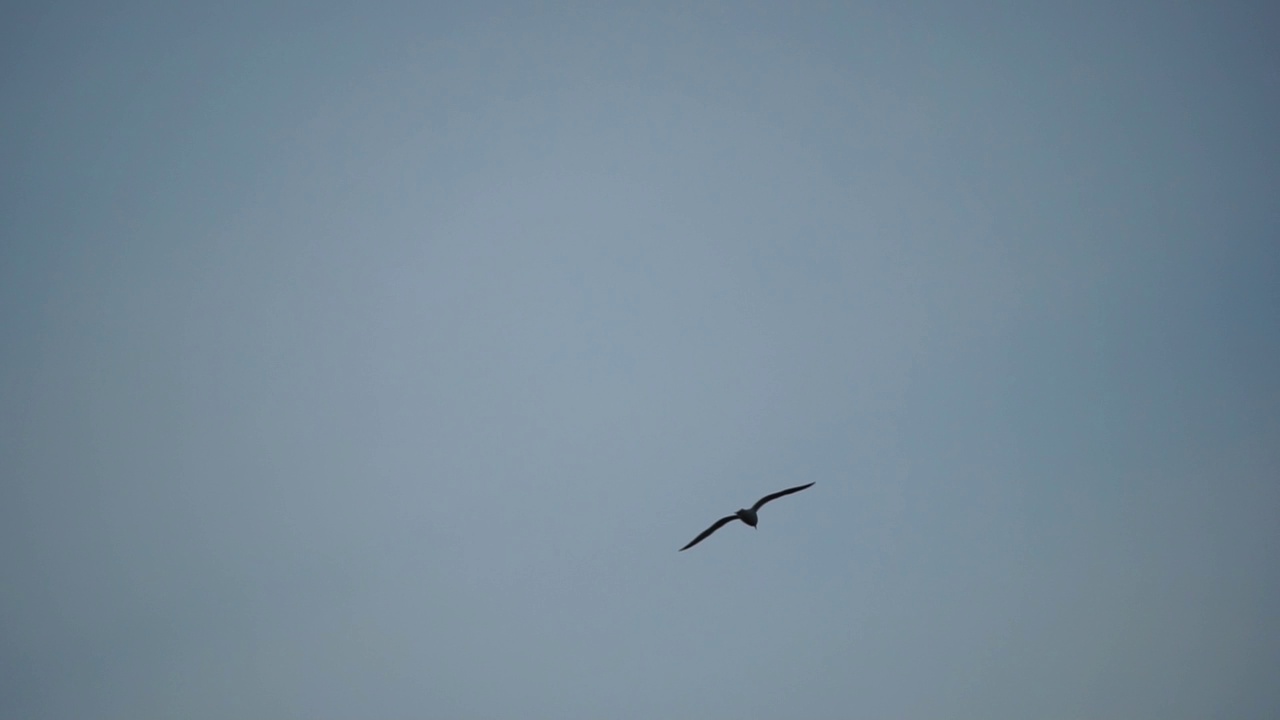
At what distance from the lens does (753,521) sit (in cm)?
3909
